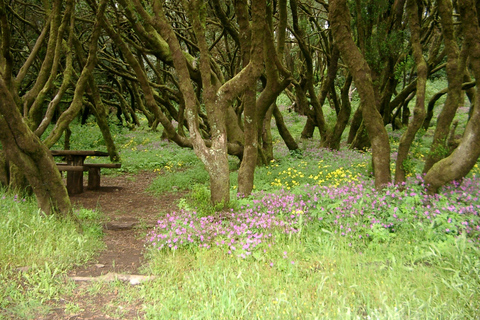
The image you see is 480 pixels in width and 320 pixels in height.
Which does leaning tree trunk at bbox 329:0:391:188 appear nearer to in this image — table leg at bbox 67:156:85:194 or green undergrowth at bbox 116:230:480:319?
green undergrowth at bbox 116:230:480:319

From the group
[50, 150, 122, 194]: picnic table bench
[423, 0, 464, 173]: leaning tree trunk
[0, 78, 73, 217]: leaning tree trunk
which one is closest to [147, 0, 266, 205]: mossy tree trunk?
[0, 78, 73, 217]: leaning tree trunk

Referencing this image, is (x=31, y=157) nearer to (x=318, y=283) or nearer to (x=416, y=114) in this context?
(x=318, y=283)

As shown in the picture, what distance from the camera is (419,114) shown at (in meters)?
5.61

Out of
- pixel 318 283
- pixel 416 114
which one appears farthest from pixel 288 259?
pixel 416 114

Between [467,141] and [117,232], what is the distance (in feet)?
17.2

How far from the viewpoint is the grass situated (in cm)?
304

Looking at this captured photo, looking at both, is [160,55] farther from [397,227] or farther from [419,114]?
[397,227]

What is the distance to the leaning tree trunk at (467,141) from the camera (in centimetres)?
464

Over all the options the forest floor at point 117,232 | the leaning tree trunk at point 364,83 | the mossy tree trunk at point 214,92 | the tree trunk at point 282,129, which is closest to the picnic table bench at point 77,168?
the forest floor at point 117,232

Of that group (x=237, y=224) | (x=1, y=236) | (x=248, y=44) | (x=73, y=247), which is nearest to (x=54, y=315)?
(x=73, y=247)

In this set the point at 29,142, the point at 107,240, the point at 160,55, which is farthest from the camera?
the point at 160,55

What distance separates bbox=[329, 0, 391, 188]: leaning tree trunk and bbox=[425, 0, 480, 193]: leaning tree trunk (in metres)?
0.73

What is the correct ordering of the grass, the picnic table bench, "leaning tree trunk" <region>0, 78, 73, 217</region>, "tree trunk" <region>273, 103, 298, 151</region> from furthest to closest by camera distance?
"tree trunk" <region>273, 103, 298, 151</region>, the picnic table bench, "leaning tree trunk" <region>0, 78, 73, 217</region>, the grass

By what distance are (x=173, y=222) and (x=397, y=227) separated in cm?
283
